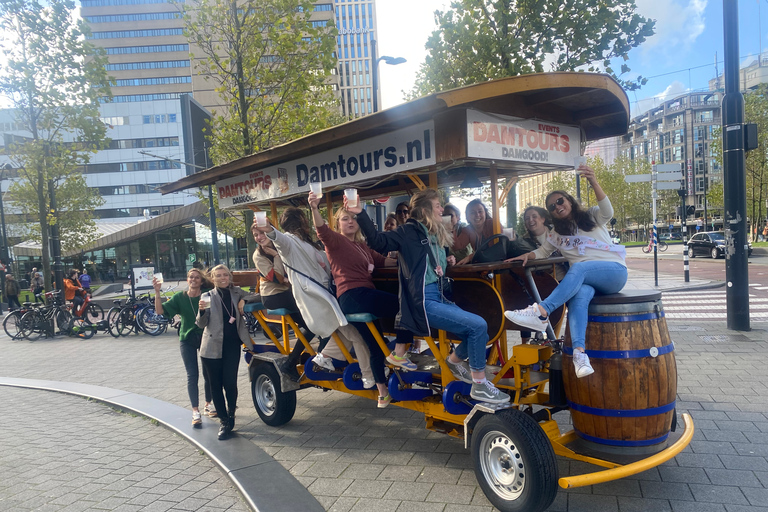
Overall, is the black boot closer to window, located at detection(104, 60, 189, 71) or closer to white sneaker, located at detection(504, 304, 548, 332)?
white sneaker, located at detection(504, 304, 548, 332)

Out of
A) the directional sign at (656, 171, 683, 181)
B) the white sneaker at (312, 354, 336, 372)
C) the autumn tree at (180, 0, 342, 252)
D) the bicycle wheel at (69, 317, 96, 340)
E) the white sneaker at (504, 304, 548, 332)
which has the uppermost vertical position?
the autumn tree at (180, 0, 342, 252)

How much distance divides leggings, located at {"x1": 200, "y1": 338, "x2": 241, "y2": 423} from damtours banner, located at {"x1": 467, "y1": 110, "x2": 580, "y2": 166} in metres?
2.91

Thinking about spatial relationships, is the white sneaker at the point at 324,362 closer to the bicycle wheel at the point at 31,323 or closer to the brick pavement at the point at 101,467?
the brick pavement at the point at 101,467

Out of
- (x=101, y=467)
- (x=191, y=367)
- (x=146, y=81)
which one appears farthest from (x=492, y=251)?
(x=146, y=81)

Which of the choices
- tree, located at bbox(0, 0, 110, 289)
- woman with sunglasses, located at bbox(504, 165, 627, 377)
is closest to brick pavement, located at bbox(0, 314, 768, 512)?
woman with sunglasses, located at bbox(504, 165, 627, 377)

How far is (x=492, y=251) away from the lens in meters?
3.88

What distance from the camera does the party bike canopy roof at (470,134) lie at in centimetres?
356

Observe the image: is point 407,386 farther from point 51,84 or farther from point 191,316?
point 51,84

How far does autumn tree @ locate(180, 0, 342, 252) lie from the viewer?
12109mm

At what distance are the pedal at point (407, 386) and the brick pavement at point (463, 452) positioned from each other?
1.72ft

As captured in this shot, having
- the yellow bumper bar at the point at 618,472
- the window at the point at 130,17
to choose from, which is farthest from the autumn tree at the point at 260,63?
the window at the point at 130,17

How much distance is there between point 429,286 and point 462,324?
1.28 ft

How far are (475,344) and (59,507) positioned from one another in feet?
10.5

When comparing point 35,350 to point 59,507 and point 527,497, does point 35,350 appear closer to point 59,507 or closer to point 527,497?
point 59,507
